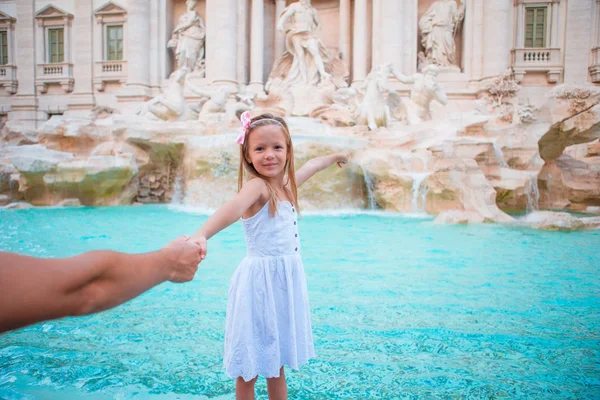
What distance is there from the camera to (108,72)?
1689cm

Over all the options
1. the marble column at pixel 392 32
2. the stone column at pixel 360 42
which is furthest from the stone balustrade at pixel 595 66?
the stone column at pixel 360 42

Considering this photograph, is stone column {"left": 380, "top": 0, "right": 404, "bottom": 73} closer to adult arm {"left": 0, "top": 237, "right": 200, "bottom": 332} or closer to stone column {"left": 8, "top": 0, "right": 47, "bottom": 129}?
stone column {"left": 8, "top": 0, "right": 47, "bottom": 129}

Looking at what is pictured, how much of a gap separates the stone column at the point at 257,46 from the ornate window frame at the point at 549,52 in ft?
27.5

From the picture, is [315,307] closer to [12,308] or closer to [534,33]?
[12,308]

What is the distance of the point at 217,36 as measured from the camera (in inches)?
590

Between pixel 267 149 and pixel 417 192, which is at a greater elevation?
pixel 267 149

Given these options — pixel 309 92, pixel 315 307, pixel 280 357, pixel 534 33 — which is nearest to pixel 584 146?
pixel 534 33

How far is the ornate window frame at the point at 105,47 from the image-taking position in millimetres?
16672

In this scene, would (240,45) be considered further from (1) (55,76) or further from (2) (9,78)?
(2) (9,78)

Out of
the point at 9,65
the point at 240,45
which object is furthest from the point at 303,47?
the point at 9,65

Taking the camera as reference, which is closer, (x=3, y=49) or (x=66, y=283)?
(x=66, y=283)

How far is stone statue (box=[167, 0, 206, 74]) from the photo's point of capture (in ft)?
52.1

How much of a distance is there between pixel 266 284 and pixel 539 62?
1594cm

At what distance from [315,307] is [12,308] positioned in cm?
235
